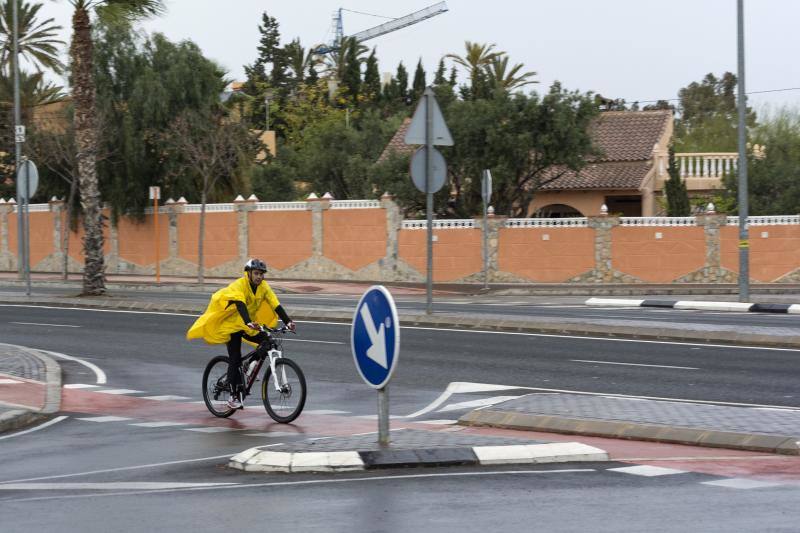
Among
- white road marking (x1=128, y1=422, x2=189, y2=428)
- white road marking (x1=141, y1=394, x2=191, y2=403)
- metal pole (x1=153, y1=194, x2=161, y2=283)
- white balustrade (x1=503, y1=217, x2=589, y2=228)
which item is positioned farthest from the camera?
metal pole (x1=153, y1=194, x2=161, y2=283)

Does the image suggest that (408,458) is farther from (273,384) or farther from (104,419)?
(104,419)

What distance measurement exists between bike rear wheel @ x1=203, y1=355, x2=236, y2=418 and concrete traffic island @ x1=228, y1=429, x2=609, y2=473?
10.1ft

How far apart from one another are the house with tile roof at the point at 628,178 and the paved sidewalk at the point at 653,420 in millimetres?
34843

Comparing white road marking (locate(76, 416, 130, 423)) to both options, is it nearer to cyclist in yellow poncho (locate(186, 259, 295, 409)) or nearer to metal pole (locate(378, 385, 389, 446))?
cyclist in yellow poncho (locate(186, 259, 295, 409))

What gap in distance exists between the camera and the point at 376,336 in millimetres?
8805

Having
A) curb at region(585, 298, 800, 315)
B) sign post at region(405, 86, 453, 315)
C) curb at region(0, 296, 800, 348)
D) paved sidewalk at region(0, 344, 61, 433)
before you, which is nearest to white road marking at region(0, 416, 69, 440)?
paved sidewalk at region(0, 344, 61, 433)

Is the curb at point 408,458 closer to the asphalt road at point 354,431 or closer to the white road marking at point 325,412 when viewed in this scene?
the asphalt road at point 354,431

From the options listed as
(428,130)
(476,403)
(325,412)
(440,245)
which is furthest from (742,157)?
(325,412)

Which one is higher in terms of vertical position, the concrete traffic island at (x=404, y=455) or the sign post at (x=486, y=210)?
the sign post at (x=486, y=210)

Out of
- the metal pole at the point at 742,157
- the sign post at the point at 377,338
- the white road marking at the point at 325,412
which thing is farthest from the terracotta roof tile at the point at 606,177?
the sign post at the point at 377,338

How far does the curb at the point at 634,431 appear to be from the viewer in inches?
378

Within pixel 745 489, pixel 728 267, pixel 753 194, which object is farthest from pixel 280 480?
pixel 753 194

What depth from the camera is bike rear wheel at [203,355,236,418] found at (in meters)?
12.6

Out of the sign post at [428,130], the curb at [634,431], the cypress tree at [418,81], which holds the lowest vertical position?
the curb at [634,431]
